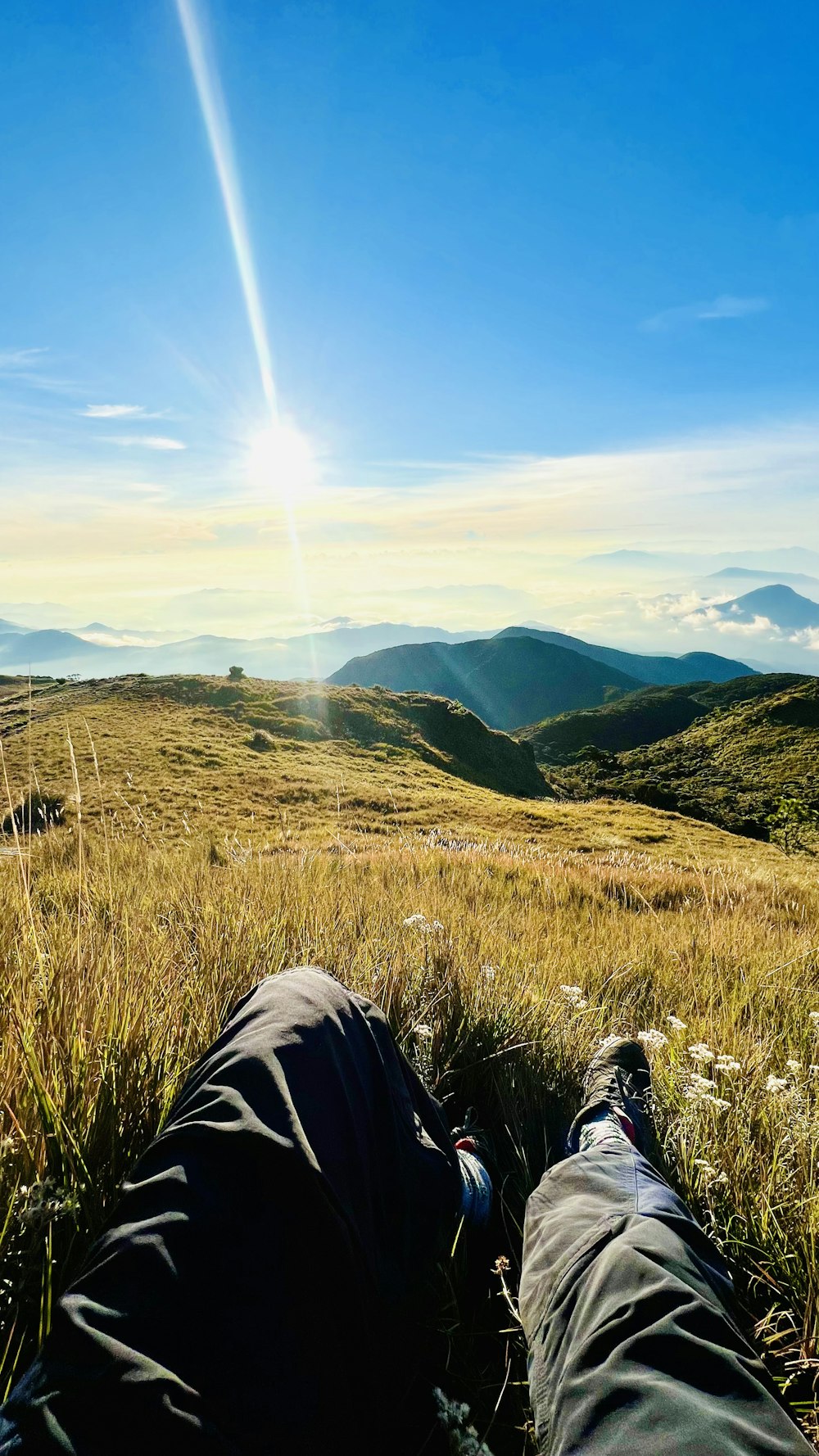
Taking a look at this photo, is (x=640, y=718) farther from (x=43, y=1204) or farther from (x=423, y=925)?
(x=43, y=1204)

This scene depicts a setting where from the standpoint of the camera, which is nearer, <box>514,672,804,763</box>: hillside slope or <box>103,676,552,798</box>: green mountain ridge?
<box>103,676,552,798</box>: green mountain ridge

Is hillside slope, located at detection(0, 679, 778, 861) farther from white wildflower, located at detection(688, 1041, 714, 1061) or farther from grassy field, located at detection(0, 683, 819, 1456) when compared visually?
white wildflower, located at detection(688, 1041, 714, 1061)

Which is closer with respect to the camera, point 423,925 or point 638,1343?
point 638,1343

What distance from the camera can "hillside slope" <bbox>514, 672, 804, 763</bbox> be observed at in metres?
148

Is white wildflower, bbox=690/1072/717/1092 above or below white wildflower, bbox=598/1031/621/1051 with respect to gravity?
above

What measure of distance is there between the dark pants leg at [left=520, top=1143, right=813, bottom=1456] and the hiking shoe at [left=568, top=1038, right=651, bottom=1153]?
53 centimetres

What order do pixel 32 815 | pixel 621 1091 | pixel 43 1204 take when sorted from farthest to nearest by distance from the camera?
1. pixel 32 815
2. pixel 621 1091
3. pixel 43 1204

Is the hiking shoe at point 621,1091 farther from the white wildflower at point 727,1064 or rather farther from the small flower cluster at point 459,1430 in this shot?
the small flower cluster at point 459,1430

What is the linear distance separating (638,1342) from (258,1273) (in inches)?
26.5

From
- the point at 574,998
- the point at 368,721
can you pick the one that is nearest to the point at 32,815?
the point at 574,998

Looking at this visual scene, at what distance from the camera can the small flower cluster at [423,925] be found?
11.0 feet

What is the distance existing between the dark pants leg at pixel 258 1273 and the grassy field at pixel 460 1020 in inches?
5.4

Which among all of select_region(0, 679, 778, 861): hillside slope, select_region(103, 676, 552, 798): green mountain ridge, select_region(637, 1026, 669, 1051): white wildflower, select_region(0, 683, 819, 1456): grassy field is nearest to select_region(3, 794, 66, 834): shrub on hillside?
select_region(0, 683, 819, 1456): grassy field

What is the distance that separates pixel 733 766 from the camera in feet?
333
